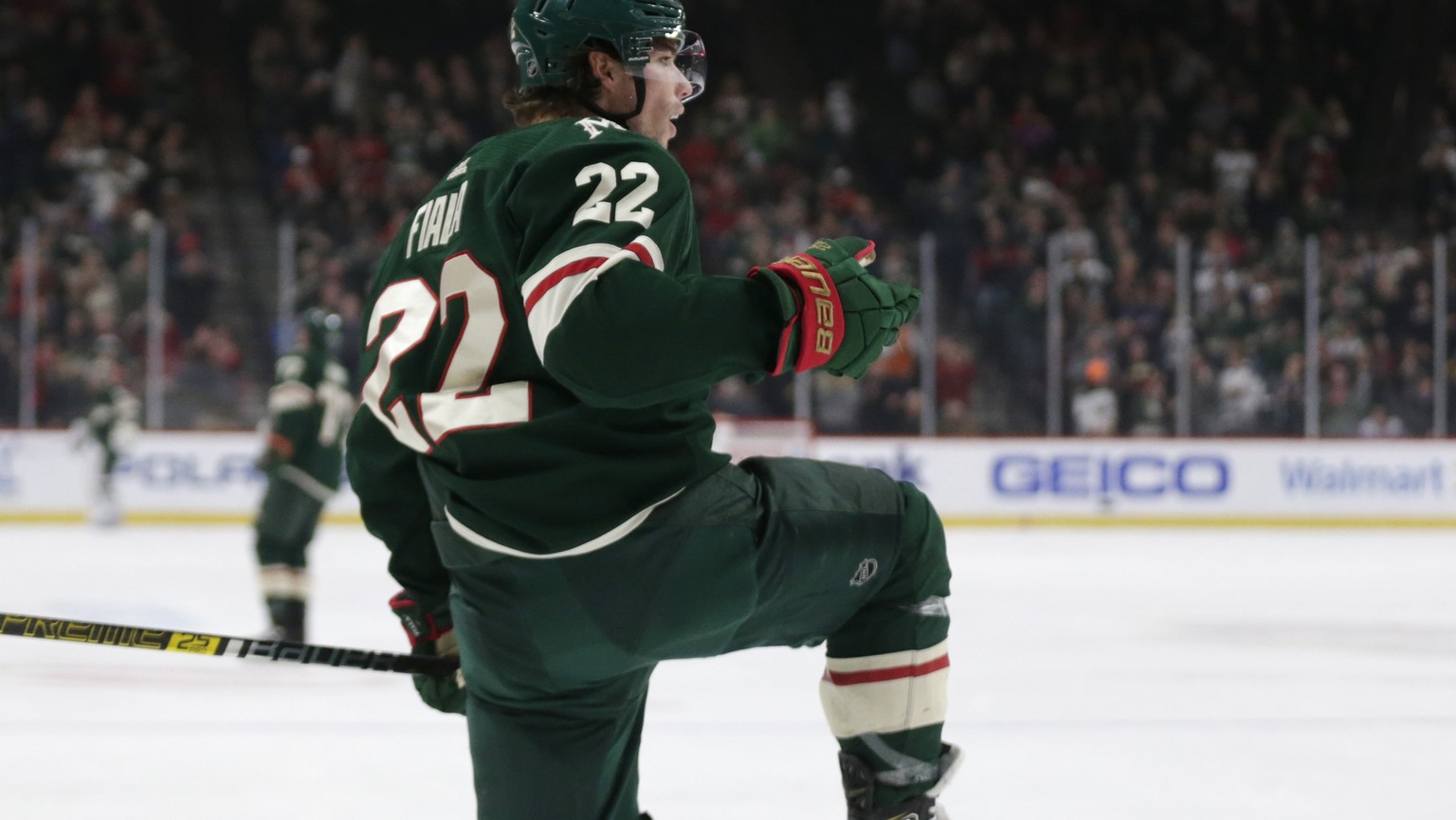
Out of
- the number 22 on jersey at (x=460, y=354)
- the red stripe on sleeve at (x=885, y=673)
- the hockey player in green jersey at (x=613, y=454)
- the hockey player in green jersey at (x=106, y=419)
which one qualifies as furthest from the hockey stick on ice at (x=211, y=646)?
the hockey player in green jersey at (x=106, y=419)

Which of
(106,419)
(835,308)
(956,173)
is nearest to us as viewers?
(835,308)

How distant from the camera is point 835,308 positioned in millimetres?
1621

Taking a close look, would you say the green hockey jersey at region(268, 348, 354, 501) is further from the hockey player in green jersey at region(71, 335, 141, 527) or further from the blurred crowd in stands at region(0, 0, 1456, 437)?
the hockey player in green jersey at region(71, 335, 141, 527)

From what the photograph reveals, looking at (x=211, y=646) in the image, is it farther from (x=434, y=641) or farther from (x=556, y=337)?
(x=556, y=337)

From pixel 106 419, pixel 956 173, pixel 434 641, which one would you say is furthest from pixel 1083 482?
pixel 434 641

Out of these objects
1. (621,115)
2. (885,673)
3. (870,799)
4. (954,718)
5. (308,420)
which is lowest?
(954,718)

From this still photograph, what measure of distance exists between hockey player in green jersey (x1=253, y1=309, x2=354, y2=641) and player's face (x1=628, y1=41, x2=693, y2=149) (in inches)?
150

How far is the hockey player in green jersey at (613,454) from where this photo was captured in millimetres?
1554

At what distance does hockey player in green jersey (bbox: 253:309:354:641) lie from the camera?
5.36 meters

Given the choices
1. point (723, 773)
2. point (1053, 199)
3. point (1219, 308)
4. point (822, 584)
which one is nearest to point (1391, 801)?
point (723, 773)

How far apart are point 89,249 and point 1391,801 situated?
9491 mm

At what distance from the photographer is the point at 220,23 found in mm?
14461

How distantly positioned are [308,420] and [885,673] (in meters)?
4.01

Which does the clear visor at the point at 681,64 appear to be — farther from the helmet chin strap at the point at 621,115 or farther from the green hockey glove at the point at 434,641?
the green hockey glove at the point at 434,641
